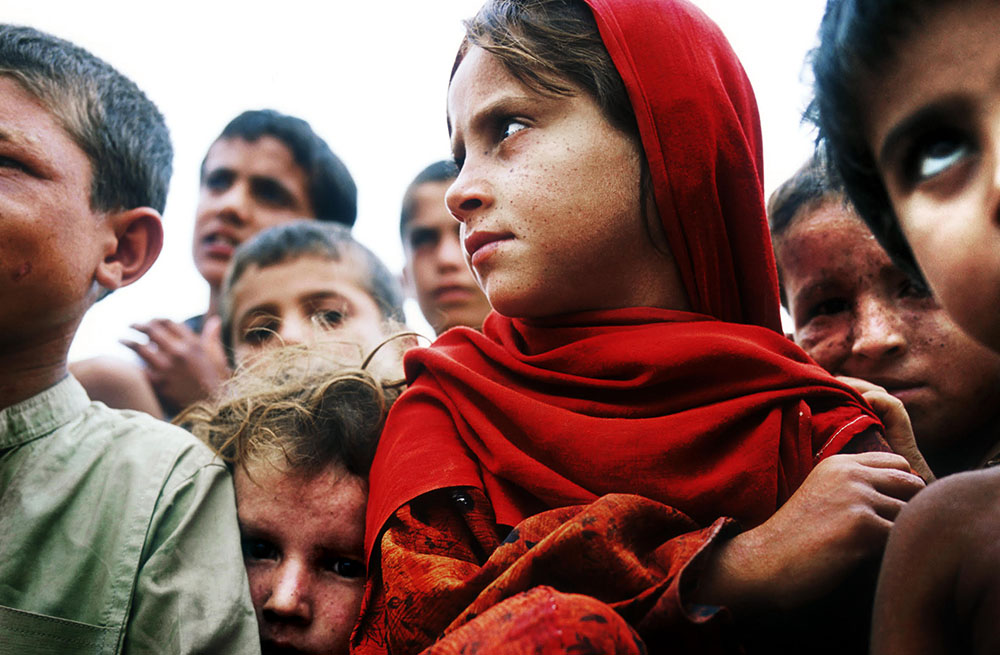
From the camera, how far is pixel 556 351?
1353 mm

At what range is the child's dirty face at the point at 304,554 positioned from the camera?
4.47 ft

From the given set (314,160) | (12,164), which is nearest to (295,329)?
(12,164)

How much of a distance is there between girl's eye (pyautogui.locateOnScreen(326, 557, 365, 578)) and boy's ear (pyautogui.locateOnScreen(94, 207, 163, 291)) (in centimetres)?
79

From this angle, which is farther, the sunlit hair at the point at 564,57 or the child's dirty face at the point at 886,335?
the child's dirty face at the point at 886,335

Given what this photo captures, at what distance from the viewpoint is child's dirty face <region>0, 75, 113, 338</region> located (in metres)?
1.48

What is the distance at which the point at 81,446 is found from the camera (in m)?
1.59

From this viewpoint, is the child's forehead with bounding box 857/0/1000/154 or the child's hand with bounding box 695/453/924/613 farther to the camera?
the child's hand with bounding box 695/453/924/613

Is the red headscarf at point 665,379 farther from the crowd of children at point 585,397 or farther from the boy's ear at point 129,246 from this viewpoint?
the boy's ear at point 129,246

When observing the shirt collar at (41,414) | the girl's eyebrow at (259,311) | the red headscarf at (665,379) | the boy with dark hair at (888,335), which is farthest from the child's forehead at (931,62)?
the girl's eyebrow at (259,311)

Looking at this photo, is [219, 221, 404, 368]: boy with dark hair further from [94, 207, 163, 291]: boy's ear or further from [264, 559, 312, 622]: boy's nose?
[264, 559, 312, 622]: boy's nose

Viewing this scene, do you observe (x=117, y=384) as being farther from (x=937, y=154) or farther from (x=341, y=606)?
(x=937, y=154)

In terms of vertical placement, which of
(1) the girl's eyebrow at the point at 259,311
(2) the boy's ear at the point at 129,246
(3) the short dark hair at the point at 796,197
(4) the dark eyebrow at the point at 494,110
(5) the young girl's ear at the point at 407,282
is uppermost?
(4) the dark eyebrow at the point at 494,110

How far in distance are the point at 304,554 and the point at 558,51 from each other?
993 millimetres

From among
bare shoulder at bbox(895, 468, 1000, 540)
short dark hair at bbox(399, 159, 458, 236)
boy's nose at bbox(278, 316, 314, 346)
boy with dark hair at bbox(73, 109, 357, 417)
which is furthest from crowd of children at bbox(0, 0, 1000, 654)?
short dark hair at bbox(399, 159, 458, 236)
